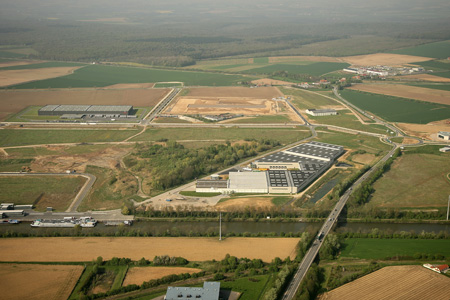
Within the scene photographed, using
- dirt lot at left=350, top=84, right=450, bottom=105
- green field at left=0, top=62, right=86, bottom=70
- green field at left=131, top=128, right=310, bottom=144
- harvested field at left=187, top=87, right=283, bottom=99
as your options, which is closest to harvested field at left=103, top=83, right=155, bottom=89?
harvested field at left=187, top=87, right=283, bottom=99

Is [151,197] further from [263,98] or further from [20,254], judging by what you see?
[263,98]

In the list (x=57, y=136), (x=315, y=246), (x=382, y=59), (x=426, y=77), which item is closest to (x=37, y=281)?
(x=315, y=246)

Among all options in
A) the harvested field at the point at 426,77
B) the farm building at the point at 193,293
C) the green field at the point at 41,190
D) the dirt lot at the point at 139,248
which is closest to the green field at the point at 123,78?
the harvested field at the point at 426,77

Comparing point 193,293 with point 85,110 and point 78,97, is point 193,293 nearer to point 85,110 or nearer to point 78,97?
point 85,110

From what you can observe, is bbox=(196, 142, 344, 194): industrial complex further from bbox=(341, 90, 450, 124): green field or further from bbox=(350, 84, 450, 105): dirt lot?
bbox=(350, 84, 450, 105): dirt lot

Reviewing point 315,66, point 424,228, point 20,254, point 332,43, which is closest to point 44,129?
point 20,254

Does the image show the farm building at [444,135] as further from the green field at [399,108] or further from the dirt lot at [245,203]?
the dirt lot at [245,203]

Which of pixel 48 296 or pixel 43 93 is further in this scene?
pixel 43 93
